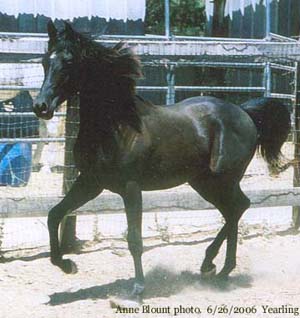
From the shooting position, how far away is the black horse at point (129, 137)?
189 inches

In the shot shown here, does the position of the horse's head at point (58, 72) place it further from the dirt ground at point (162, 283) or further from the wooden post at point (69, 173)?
the wooden post at point (69, 173)

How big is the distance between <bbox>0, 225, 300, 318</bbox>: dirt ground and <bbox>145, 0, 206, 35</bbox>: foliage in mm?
13865

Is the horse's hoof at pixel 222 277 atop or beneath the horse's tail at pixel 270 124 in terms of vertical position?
beneath

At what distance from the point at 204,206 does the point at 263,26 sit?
739 cm

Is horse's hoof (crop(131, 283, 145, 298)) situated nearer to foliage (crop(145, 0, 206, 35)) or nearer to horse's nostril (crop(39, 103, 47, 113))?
horse's nostril (crop(39, 103, 47, 113))

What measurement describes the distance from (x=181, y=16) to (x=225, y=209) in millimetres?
16215

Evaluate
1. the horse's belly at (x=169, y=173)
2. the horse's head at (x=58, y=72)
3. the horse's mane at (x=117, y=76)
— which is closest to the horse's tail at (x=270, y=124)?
the horse's belly at (x=169, y=173)

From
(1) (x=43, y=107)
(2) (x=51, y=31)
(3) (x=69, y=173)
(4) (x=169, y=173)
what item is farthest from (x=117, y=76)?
(3) (x=69, y=173)

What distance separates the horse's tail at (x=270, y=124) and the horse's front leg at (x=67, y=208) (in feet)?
5.33

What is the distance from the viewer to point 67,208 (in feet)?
16.5

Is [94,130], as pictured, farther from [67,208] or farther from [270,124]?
[270,124]

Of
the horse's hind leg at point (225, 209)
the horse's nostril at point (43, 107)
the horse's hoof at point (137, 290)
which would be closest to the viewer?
the horse's nostril at point (43, 107)

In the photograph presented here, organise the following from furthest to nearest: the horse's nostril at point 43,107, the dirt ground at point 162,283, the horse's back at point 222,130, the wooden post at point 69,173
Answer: the wooden post at point 69,173 < the horse's back at point 222,130 < the dirt ground at point 162,283 < the horse's nostril at point 43,107

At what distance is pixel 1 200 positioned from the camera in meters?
6.06
